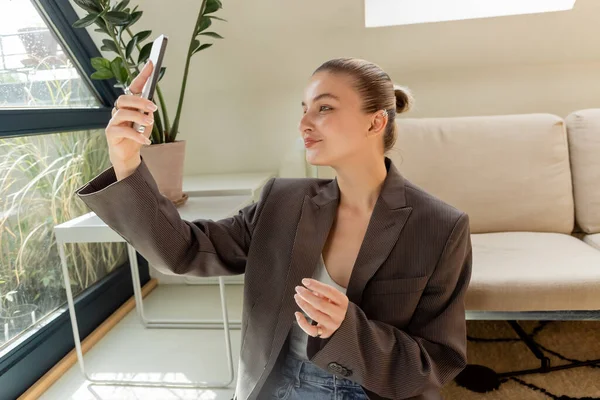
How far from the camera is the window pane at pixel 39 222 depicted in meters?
1.60

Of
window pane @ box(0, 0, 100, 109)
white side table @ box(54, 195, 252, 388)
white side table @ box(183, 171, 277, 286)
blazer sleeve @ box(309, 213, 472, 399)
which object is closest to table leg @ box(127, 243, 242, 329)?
white side table @ box(54, 195, 252, 388)

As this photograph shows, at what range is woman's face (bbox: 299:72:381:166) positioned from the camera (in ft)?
3.19

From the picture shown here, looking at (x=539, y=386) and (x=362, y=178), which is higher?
(x=362, y=178)

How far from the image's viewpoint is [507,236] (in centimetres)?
171

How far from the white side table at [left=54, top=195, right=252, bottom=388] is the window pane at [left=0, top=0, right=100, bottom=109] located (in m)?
0.52

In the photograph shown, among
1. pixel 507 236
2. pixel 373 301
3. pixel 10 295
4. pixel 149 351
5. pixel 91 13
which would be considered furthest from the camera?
pixel 149 351

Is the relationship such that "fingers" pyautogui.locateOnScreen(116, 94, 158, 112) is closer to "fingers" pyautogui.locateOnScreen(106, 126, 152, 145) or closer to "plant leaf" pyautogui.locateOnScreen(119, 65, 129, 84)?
"fingers" pyautogui.locateOnScreen(106, 126, 152, 145)

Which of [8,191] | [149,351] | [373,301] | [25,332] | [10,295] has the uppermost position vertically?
[8,191]

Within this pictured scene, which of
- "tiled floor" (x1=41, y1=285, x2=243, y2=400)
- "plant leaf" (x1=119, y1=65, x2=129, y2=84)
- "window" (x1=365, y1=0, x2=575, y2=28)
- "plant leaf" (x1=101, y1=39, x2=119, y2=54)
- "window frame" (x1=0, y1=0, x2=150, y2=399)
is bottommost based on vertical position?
"tiled floor" (x1=41, y1=285, x2=243, y2=400)

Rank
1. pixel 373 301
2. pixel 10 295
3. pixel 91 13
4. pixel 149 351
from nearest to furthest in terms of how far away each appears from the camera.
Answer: pixel 373 301
pixel 91 13
pixel 10 295
pixel 149 351

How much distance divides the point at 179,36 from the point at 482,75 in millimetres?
1337

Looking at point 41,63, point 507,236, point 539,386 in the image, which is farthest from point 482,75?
point 41,63

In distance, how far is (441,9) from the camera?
1.93m

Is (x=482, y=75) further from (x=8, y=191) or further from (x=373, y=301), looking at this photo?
(x=8, y=191)
